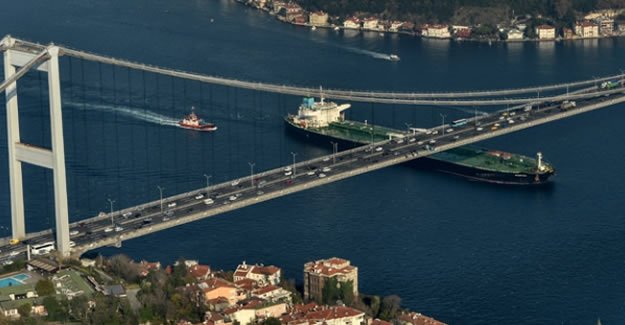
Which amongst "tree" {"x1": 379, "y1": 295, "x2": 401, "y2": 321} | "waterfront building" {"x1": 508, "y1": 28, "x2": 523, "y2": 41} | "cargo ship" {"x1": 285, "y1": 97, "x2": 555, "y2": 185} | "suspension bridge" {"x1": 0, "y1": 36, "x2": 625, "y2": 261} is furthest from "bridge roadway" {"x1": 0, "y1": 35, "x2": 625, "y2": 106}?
"tree" {"x1": 379, "y1": 295, "x2": 401, "y2": 321}

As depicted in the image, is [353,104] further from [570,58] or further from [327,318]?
[327,318]

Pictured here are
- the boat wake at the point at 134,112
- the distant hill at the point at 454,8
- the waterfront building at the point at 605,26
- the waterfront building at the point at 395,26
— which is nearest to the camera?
the boat wake at the point at 134,112

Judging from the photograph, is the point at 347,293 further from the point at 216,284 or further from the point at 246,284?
the point at 216,284

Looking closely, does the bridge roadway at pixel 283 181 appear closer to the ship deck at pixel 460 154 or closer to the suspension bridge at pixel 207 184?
the suspension bridge at pixel 207 184

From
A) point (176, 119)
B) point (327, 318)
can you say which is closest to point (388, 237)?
point (327, 318)

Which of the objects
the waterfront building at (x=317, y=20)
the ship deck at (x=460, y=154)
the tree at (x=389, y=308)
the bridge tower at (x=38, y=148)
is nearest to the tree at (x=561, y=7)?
the waterfront building at (x=317, y=20)
